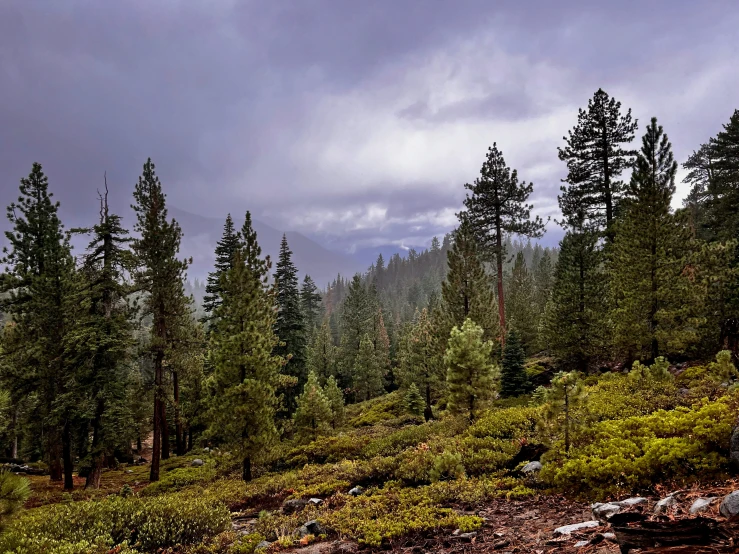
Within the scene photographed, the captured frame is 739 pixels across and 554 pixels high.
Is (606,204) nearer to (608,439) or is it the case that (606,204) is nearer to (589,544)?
(608,439)

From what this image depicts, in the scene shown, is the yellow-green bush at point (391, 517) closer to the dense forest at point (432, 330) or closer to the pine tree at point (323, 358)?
the dense forest at point (432, 330)

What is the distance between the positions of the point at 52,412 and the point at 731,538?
24.1 metres

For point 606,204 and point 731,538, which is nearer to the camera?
point 731,538

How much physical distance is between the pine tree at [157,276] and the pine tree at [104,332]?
3.67 feet

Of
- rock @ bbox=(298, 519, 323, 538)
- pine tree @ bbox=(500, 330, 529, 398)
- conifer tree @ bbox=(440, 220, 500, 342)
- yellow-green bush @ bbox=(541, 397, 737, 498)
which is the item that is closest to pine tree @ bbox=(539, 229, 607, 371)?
pine tree @ bbox=(500, 330, 529, 398)

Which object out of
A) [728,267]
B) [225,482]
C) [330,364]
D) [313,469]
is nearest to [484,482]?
[313,469]

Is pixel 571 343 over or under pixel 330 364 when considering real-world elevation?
over

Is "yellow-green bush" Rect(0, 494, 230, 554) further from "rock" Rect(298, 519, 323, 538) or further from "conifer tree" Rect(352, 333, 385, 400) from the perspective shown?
"conifer tree" Rect(352, 333, 385, 400)

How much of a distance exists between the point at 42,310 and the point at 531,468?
75.1ft

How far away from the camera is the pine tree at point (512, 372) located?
23609 millimetres

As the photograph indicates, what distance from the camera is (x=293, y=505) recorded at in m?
11.0

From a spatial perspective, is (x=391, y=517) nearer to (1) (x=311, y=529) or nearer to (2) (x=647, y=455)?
(1) (x=311, y=529)

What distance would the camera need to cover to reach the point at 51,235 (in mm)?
19562

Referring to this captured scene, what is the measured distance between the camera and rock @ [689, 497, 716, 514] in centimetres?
509
